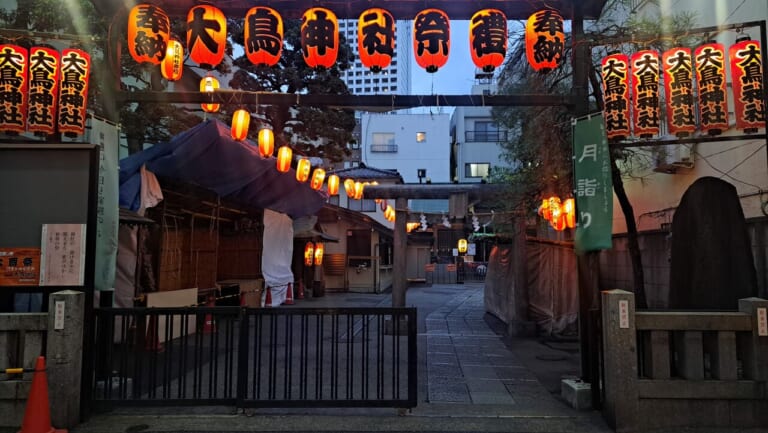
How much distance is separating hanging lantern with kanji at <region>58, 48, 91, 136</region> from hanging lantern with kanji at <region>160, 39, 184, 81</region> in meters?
1.62

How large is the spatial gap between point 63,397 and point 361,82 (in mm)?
76980

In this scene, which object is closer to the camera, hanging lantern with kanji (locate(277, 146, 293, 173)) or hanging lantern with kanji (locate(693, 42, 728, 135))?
hanging lantern with kanji (locate(693, 42, 728, 135))

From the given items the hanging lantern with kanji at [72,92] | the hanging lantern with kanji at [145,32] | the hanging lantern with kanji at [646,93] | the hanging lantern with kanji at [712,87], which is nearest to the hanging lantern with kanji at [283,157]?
the hanging lantern with kanji at [145,32]

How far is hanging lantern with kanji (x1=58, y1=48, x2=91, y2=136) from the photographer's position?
6.62 m

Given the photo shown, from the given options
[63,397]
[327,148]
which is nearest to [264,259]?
[327,148]

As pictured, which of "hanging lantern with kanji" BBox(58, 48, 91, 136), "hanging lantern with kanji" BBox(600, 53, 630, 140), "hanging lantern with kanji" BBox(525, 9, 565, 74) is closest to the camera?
"hanging lantern with kanji" BBox(58, 48, 91, 136)

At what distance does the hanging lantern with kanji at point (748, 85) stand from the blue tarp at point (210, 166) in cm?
938

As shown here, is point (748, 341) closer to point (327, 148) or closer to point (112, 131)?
point (112, 131)

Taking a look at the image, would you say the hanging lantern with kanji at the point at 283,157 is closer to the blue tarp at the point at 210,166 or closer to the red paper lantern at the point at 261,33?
the blue tarp at the point at 210,166

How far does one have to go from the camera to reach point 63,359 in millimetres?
5602

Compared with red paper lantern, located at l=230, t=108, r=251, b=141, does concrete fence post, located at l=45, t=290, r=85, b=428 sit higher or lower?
lower

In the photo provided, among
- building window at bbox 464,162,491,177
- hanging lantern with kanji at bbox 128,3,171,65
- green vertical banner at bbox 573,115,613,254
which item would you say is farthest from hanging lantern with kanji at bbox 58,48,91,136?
building window at bbox 464,162,491,177

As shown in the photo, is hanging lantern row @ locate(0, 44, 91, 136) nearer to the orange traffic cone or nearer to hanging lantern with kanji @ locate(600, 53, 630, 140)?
the orange traffic cone

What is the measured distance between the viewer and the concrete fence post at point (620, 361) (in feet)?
18.4
